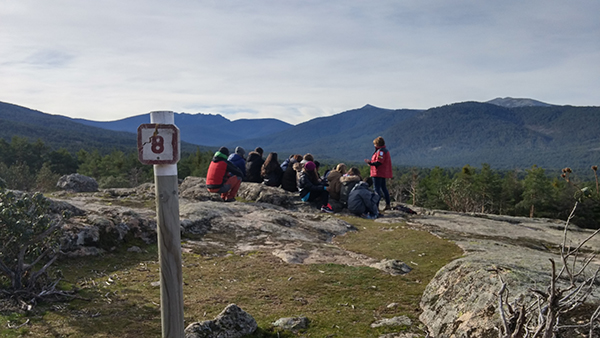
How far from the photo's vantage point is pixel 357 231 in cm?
1244

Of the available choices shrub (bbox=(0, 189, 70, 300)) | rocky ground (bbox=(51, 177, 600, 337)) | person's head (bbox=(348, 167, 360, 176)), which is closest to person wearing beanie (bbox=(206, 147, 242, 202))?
rocky ground (bbox=(51, 177, 600, 337))

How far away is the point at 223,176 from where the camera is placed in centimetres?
1523

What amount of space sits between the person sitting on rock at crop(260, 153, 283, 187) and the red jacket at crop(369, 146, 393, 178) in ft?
16.5

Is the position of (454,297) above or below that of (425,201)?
above

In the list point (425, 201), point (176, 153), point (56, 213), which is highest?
point (176, 153)

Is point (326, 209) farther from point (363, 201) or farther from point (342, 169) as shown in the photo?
point (342, 169)

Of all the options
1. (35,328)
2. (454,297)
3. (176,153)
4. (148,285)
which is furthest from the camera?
(148,285)

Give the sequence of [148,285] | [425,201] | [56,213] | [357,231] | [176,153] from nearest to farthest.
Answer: [176,153], [148,285], [56,213], [357,231], [425,201]

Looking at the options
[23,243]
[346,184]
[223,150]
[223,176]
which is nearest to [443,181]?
[346,184]

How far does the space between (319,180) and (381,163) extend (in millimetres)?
2898

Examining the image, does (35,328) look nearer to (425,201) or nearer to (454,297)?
(454,297)

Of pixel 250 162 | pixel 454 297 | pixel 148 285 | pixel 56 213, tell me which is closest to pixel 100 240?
pixel 56 213

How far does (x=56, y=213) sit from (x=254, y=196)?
863 cm

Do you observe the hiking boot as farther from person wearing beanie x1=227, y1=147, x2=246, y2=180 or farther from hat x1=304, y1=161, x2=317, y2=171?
person wearing beanie x1=227, y1=147, x2=246, y2=180
